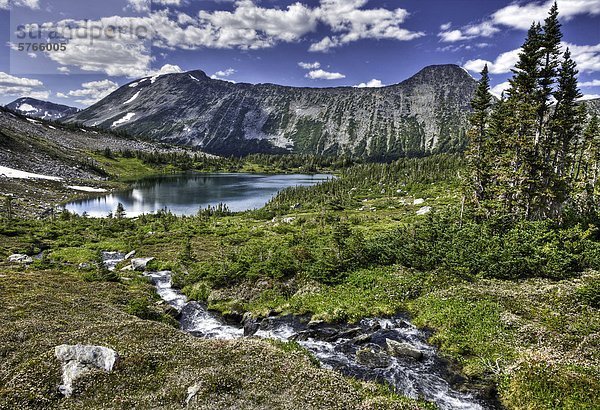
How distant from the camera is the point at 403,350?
2209 centimetres

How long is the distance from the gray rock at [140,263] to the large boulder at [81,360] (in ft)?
109

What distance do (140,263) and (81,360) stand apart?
36.3 m

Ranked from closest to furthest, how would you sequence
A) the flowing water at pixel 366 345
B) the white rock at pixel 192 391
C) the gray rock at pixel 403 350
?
the white rock at pixel 192 391
the flowing water at pixel 366 345
the gray rock at pixel 403 350

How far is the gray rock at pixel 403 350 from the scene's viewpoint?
2162 centimetres

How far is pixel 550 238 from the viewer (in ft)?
110

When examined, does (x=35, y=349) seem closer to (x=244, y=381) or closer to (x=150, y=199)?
(x=244, y=381)

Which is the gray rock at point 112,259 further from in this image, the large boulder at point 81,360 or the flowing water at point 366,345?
the large boulder at point 81,360

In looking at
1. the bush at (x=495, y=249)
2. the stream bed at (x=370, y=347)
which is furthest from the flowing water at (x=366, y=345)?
the bush at (x=495, y=249)

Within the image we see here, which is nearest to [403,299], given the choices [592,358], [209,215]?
[592,358]

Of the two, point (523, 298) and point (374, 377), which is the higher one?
point (523, 298)

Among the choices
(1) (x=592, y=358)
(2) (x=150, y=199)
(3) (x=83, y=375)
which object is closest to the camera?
(3) (x=83, y=375)

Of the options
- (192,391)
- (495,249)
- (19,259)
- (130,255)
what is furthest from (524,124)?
(19,259)

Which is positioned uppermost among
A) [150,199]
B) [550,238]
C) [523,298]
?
[550,238]

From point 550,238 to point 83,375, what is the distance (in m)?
40.4
